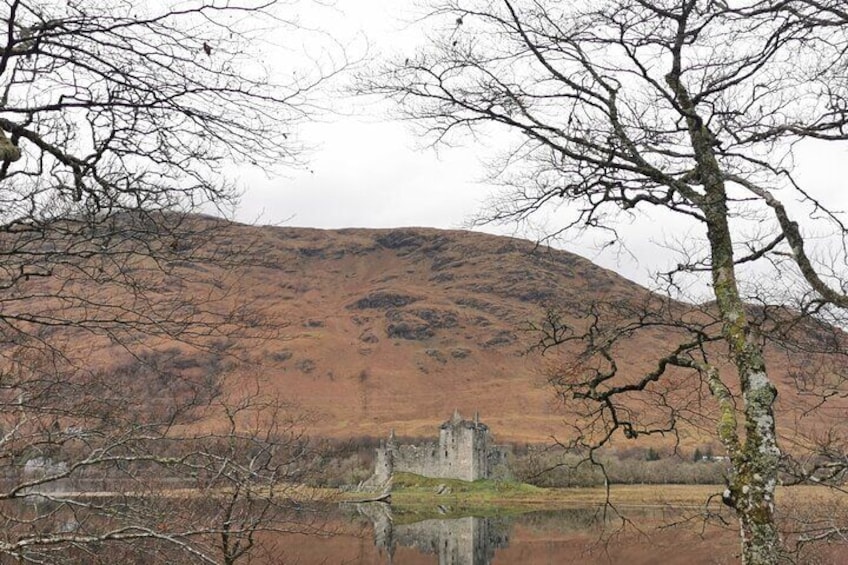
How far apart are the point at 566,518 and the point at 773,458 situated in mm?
54011

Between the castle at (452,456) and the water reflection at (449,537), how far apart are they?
2414cm

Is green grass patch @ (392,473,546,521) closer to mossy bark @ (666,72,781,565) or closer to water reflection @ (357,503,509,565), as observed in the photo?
water reflection @ (357,503,509,565)

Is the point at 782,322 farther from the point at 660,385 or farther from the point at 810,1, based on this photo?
the point at 810,1

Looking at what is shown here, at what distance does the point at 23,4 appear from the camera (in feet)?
13.7

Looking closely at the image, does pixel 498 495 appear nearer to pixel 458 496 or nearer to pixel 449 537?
pixel 458 496

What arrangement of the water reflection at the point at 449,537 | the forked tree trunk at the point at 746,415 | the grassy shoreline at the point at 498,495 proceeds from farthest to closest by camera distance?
the grassy shoreline at the point at 498,495 < the water reflection at the point at 449,537 < the forked tree trunk at the point at 746,415

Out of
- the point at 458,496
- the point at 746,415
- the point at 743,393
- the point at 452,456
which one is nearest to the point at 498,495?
the point at 458,496

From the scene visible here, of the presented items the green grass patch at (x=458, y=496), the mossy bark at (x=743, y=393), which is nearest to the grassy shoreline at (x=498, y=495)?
the green grass patch at (x=458, y=496)

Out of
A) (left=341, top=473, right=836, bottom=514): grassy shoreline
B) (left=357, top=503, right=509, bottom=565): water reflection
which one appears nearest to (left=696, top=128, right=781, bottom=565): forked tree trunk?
(left=357, top=503, right=509, bottom=565): water reflection

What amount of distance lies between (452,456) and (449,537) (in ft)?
132

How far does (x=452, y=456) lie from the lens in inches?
3369

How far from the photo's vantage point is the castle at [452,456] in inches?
3329

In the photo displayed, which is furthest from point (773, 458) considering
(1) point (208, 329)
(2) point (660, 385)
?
(1) point (208, 329)

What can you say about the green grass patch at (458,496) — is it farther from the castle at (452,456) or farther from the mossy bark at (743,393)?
the mossy bark at (743,393)
